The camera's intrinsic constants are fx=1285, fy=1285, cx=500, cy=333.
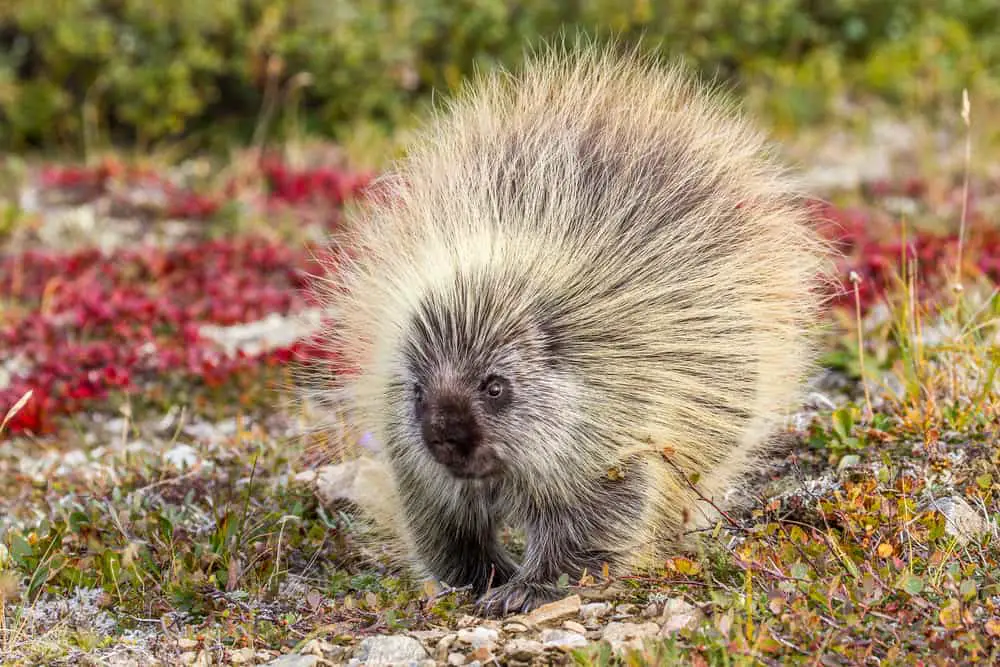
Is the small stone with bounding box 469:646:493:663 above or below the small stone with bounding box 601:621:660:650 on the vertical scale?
below

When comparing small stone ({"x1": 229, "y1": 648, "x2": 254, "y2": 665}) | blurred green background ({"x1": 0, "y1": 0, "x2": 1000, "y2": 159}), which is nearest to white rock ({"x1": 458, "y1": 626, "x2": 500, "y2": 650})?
small stone ({"x1": 229, "y1": 648, "x2": 254, "y2": 665})

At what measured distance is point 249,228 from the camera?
8.18 meters

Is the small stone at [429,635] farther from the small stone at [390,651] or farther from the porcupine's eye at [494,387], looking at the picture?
the porcupine's eye at [494,387]

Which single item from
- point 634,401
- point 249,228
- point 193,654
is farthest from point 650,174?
point 249,228

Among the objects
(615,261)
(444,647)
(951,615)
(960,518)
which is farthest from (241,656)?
(960,518)

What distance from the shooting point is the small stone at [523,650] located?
11.0ft

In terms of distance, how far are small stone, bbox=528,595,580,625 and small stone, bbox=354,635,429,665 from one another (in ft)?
1.13

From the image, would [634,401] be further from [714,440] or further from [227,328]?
[227,328]

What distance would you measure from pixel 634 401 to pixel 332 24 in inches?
288

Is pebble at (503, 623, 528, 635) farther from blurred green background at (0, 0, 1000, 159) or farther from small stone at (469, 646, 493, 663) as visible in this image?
blurred green background at (0, 0, 1000, 159)

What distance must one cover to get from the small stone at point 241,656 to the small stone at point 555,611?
77 centimetres

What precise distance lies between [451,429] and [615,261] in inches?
28.8

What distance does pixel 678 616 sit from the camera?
3.40 meters

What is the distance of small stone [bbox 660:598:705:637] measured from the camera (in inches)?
131
